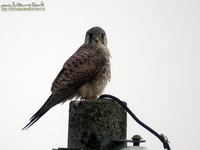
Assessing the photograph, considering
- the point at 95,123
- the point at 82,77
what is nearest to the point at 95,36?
the point at 82,77

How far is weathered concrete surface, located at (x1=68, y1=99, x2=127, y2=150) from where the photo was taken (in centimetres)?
336

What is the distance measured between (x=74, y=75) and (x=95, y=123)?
1.69m

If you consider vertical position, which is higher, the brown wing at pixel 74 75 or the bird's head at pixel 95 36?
the bird's head at pixel 95 36

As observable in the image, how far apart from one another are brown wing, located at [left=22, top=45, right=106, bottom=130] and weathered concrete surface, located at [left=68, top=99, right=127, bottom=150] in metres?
0.96

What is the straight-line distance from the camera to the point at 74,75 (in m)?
4.98

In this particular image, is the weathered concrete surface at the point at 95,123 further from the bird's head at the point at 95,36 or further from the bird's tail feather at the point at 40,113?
the bird's head at the point at 95,36

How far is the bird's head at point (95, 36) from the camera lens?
5949 mm

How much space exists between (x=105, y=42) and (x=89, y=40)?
0.26 metres

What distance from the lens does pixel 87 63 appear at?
5.21m

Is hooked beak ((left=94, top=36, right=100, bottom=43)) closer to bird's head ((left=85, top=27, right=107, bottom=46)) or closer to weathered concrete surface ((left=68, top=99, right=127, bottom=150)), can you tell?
bird's head ((left=85, top=27, right=107, bottom=46))

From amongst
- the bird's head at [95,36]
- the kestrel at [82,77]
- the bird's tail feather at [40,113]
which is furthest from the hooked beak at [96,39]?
the bird's tail feather at [40,113]

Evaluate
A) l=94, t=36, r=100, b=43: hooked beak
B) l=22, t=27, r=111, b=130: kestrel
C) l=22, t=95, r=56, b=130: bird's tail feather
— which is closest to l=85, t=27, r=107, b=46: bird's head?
l=94, t=36, r=100, b=43: hooked beak

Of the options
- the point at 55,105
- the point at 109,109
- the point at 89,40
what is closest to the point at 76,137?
the point at 109,109

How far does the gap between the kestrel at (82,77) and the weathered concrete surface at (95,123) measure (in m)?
1.00
